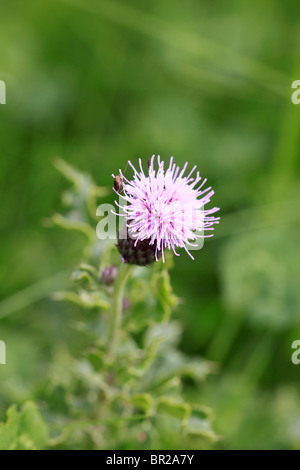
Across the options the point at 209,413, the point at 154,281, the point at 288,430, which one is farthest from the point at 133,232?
the point at 288,430

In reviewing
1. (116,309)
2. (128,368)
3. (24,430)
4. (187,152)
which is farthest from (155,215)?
(187,152)

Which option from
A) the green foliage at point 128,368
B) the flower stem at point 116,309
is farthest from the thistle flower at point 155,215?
the green foliage at point 128,368

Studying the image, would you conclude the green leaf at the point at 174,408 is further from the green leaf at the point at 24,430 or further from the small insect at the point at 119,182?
the small insect at the point at 119,182

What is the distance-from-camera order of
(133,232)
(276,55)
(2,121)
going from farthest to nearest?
(276,55) < (2,121) < (133,232)

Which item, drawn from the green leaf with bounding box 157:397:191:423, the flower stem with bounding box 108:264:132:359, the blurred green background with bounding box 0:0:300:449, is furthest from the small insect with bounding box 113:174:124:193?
the blurred green background with bounding box 0:0:300:449

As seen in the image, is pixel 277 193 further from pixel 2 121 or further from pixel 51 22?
pixel 51 22

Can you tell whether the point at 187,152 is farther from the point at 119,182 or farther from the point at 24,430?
the point at 24,430
